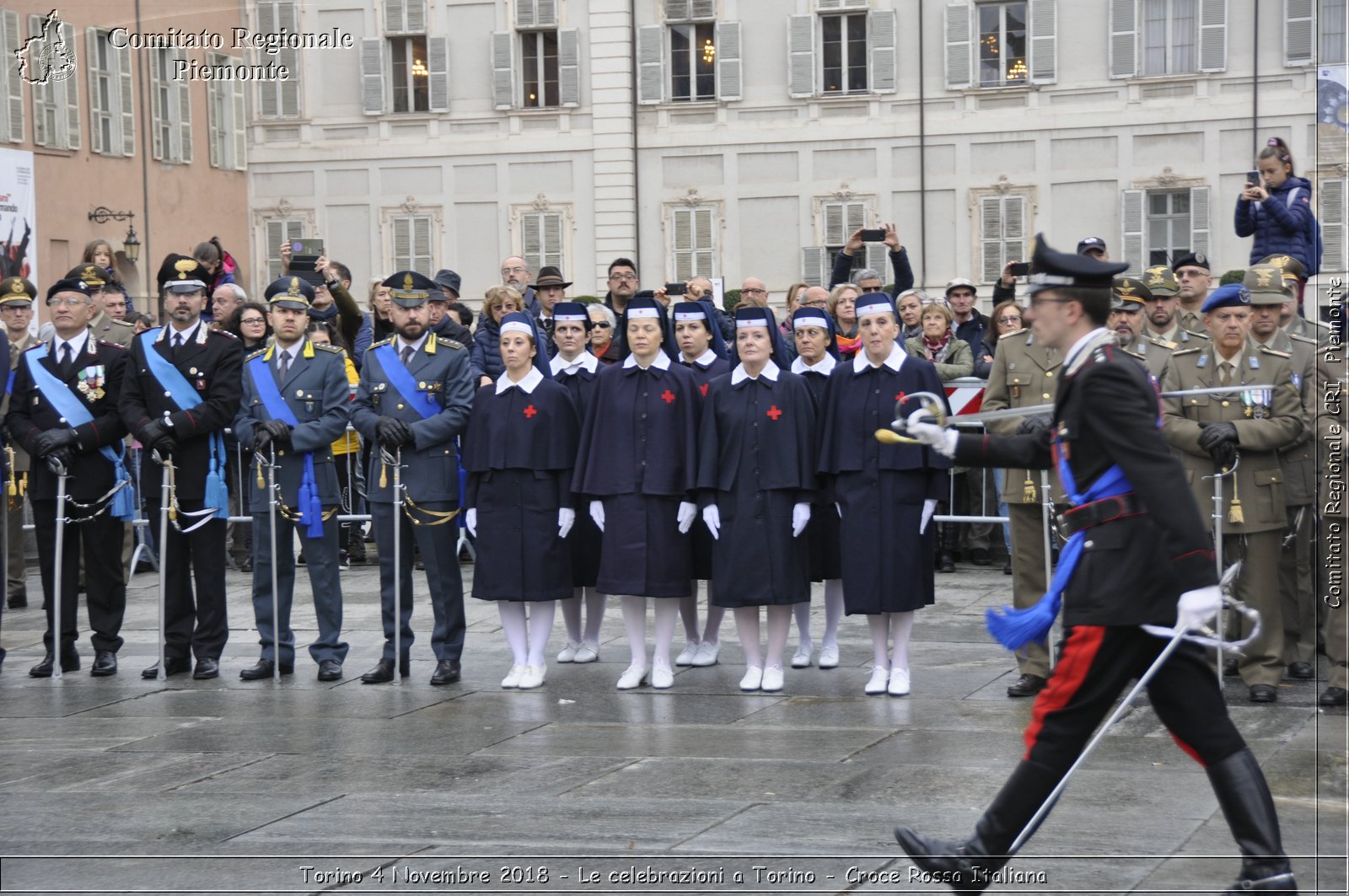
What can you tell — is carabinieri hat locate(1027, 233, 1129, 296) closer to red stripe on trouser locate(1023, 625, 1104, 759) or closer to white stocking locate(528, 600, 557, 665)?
red stripe on trouser locate(1023, 625, 1104, 759)

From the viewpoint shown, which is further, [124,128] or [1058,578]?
[124,128]

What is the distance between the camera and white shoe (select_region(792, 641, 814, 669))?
400 inches

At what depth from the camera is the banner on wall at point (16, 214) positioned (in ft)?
81.1

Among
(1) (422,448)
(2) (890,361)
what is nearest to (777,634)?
(2) (890,361)

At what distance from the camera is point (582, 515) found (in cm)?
1005

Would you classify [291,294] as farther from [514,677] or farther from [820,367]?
[820,367]

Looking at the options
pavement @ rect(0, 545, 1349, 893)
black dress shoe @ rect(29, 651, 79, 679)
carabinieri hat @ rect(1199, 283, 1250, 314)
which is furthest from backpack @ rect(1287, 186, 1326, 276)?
black dress shoe @ rect(29, 651, 79, 679)

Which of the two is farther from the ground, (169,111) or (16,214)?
(169,111)

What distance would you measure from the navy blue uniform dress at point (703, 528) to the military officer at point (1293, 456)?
9.66ft

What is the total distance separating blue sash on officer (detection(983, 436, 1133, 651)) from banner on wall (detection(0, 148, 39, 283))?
21527 millimetres

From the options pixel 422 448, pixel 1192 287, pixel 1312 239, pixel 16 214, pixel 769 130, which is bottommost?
pixel 422 448

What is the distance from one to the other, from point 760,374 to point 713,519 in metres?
0.84

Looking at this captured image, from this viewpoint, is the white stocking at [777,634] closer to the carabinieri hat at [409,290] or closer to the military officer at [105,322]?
the carabinieri hat at [409,290]

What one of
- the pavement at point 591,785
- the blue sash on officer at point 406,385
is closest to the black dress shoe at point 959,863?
the pavement at point 591,785
